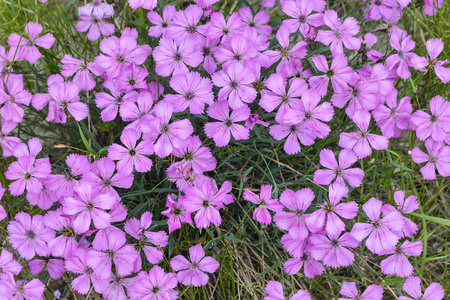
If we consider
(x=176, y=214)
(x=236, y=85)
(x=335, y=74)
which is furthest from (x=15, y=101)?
(x=335, y=74)

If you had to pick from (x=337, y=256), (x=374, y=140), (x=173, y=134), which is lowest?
(x=337, y=256)

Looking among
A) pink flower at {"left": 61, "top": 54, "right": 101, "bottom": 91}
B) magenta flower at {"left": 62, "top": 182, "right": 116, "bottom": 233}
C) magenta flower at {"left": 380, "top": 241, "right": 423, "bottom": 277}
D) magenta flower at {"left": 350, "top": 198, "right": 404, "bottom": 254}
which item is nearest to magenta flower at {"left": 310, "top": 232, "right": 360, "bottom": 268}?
magenta flower at {"left": 350, "top": 198, "right": 404, "bottom": 254}

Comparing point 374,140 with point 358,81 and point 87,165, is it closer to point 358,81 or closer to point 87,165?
point 358,81

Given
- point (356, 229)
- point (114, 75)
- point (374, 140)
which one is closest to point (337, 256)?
point (356, 229)

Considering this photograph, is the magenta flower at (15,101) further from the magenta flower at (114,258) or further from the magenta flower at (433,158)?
the magenta flower at (433,158)

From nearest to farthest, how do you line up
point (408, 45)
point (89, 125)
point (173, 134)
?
point (173, 134) < point (408, 45) < point (89, 125)

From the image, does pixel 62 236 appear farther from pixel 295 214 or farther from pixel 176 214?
pixel 295 214
